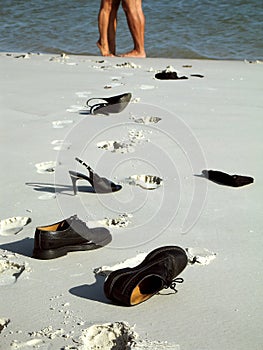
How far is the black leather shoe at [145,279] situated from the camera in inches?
80.0

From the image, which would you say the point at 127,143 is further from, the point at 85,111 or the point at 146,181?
the point at 85,111

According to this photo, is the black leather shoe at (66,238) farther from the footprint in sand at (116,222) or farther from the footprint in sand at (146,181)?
the footprint in sand at (146,181)

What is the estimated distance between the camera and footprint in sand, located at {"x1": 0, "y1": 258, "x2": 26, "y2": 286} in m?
2.21

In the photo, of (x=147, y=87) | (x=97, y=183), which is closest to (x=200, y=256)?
(x=97, y=183)

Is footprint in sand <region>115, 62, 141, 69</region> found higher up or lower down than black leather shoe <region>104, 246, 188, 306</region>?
lower down

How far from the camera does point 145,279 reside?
2100 mm

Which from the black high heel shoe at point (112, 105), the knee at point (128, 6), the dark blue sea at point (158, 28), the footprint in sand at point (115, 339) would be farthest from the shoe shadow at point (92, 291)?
the dark blue sea at point (158, 28)

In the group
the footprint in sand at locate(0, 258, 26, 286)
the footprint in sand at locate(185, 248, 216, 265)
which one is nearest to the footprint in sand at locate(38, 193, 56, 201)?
the footprint in sand at locate(0, 258, 26, 286)

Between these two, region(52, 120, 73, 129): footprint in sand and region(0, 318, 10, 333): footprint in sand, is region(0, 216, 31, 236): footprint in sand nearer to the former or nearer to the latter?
region(0, 318, 10, 333): footprint in sand

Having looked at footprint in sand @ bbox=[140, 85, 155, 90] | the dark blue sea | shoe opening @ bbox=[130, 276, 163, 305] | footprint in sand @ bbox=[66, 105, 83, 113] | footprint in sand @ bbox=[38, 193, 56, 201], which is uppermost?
shoe opening @ bbox=[130, 276, 163, 305]

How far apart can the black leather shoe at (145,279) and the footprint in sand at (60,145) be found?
4.74ft

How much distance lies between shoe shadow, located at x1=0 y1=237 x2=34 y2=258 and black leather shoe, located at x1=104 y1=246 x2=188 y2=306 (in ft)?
1.39

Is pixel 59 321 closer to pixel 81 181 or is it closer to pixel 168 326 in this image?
pixel 168 326

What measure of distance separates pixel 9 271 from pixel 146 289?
47 cm
